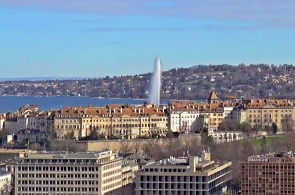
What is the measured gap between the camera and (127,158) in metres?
59.9

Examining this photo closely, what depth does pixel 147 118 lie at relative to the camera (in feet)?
255

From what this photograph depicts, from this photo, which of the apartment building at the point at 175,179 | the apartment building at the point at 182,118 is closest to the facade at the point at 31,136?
the apartment building at the point at 182,118

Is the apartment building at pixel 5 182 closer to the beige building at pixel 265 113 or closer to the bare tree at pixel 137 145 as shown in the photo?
the bare tree at pixel 137 145

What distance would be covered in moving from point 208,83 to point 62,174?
9648 centimetres

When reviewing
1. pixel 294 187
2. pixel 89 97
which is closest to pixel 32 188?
pixel 294 187

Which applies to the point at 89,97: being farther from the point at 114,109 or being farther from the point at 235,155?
the point at 235,155

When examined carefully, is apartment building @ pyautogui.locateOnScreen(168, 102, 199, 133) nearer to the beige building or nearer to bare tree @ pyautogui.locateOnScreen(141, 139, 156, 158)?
the beige building

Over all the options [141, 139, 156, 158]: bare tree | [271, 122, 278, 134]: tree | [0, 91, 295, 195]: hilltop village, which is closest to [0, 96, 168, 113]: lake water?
[0, 91, 295, 195]: hilltop village

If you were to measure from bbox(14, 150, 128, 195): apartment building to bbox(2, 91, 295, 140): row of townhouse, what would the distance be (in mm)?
19860

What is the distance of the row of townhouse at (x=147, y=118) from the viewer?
75.8 meters

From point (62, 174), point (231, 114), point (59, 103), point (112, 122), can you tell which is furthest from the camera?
point (59, 103)

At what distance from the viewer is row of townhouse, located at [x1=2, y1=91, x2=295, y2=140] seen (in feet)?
249

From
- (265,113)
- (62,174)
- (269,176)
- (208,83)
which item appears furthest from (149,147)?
(208,83)

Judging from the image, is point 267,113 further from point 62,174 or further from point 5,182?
point 62,174
